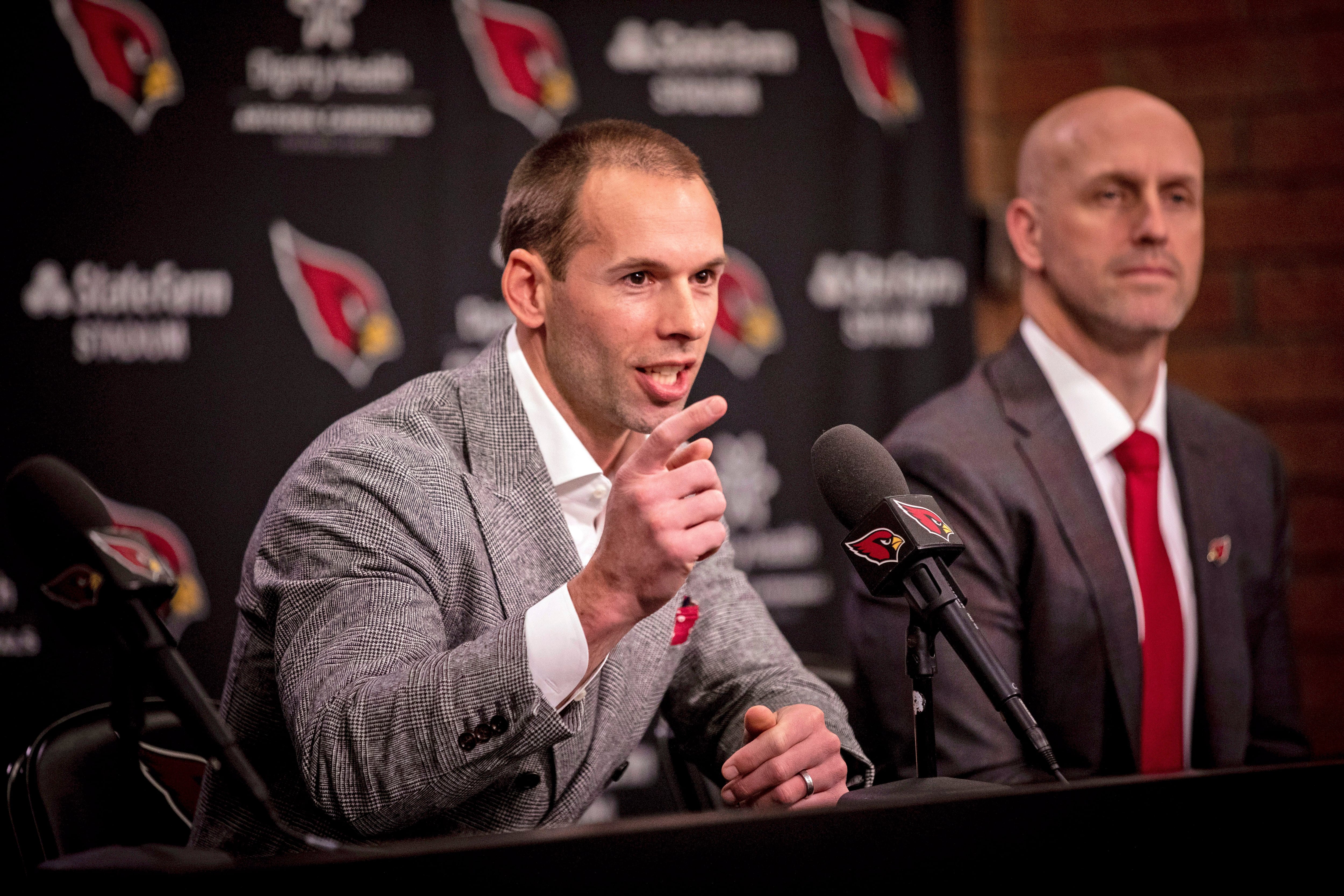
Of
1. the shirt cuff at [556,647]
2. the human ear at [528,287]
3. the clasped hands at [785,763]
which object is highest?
the human ear at [528,287]

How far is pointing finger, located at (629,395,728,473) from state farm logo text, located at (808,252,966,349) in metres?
1.96

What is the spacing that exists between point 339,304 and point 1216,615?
6.44 feet

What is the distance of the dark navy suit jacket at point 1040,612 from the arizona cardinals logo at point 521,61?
51.5 inches

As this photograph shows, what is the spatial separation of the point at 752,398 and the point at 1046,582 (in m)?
1.25

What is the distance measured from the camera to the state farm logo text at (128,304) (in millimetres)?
2646

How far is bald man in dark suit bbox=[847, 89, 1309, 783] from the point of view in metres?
1.95

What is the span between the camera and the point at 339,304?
9.16ft

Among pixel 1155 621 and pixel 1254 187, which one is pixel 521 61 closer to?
pixel 1155 621

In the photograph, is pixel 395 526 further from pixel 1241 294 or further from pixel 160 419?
pixel 1241 294

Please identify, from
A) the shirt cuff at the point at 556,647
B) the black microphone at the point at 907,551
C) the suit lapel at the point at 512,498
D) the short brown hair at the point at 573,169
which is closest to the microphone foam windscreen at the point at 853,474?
the black microphone at the point at 907,551

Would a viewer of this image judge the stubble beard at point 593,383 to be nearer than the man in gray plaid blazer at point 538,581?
No

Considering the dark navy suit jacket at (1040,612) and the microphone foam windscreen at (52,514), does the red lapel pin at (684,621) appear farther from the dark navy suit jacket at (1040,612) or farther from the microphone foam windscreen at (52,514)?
the microphone foam windscreen at (52,514)

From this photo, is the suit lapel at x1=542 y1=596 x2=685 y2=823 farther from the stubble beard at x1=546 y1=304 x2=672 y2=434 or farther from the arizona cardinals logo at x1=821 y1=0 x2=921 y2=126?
the arizona cardinals logo at x1=821 y1=0 x2=921 y2=126

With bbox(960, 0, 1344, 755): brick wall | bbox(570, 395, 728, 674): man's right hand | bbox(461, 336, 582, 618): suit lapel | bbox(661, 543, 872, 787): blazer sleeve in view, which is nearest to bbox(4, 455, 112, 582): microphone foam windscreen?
bbox(570, 395, 728, 674): man's right hand
